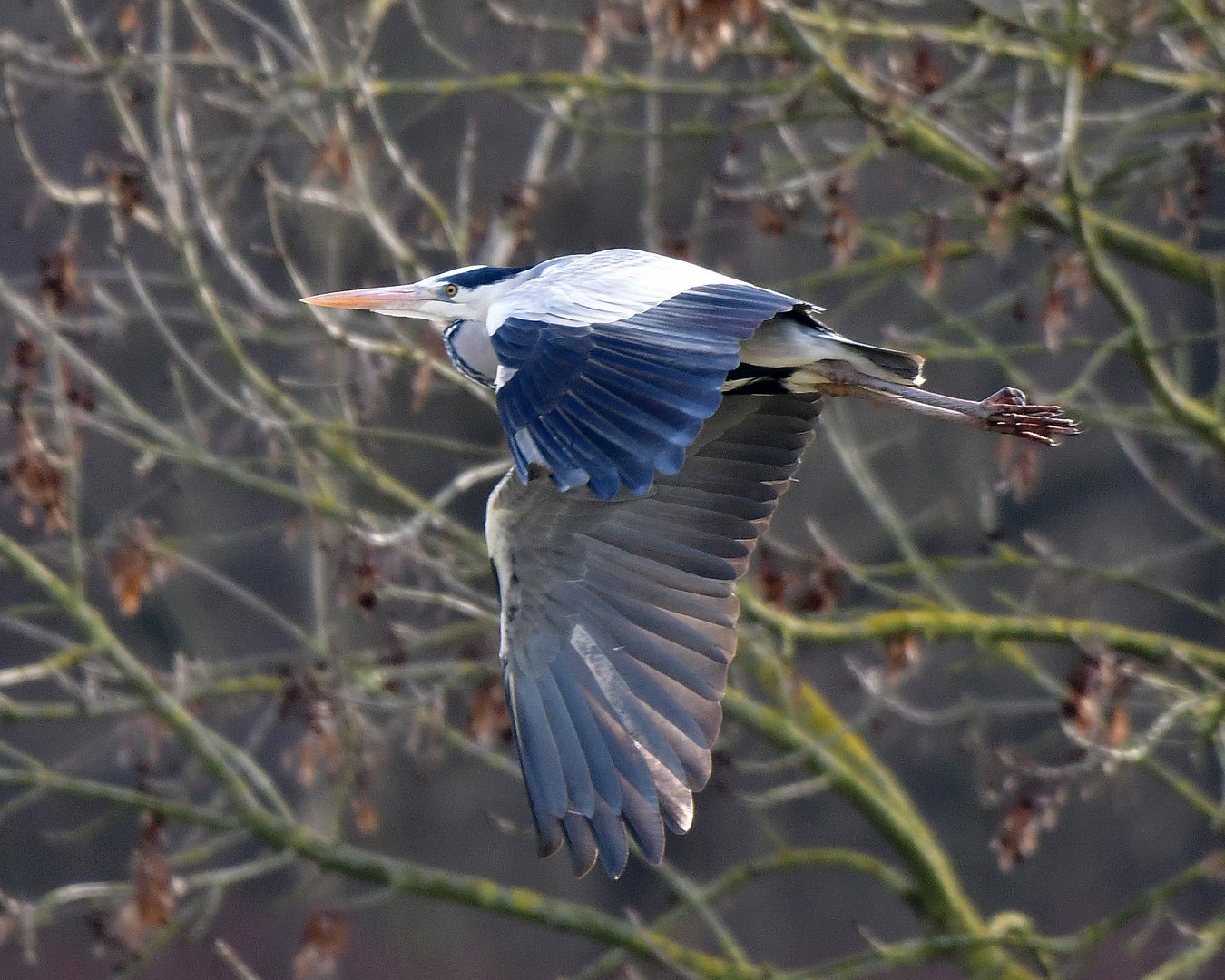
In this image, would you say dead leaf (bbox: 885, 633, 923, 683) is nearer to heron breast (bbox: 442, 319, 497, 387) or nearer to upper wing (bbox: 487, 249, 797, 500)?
heron breast (bbox: 442, 319, 497, 387)

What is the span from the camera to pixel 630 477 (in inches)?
105

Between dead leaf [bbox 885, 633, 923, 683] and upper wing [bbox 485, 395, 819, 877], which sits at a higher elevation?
upper wing [bbox 485, 395, 819, 877]

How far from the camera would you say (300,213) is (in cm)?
539

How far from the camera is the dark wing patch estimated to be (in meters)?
2.70

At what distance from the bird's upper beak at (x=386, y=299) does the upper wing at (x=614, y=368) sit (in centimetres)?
79

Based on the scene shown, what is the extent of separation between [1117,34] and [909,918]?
261 inches

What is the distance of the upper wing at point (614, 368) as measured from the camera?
271 centimetres

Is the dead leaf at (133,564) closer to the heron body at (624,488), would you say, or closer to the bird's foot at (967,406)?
the heron body at (624,488)

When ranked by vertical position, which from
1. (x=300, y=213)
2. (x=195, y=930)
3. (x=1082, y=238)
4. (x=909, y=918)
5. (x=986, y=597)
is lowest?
(x=909, y=918)

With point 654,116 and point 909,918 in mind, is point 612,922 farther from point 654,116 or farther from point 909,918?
point 909,918

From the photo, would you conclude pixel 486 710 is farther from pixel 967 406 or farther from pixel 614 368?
pixel 614 368

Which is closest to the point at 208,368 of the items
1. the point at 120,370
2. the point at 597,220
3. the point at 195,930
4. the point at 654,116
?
the point at 120,370

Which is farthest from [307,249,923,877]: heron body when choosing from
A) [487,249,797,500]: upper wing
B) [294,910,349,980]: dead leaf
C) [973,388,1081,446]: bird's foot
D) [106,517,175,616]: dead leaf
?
[294,910,349,980]: dead leaf

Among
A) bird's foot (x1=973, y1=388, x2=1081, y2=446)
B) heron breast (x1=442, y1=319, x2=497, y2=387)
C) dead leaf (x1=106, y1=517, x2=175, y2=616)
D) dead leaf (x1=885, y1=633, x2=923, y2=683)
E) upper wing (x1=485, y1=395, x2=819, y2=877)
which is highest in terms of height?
bird's foot (x1=973, y1=388, x2=1081, y2=446)
